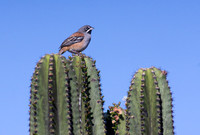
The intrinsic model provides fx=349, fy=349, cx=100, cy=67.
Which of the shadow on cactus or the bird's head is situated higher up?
the bird's head

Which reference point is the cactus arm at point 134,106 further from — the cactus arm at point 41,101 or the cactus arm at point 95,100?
the cactus arm at point 41,101

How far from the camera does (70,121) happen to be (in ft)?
19.9

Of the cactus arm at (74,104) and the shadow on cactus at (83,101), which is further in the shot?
the cactus arm at (74,104)

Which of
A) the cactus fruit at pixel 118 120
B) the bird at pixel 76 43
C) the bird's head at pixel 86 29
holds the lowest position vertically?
the cactus fruit at pixel 118 120

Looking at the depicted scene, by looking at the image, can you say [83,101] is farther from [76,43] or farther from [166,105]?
[76,43]

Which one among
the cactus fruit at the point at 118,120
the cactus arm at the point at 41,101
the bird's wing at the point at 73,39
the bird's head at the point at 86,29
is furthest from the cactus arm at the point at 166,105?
the bird's head at the point at 86,29

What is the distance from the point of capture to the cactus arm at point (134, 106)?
6.46 m

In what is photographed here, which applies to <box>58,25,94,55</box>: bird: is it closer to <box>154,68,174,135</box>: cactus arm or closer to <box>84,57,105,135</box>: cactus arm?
<box>84,57,105,135</box>: cactus arm

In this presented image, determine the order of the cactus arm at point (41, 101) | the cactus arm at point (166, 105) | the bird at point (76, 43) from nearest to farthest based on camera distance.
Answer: the cactus arm at point (41, 101) < the cactus arm at point (166, 105) < the bird at point (76, 43)

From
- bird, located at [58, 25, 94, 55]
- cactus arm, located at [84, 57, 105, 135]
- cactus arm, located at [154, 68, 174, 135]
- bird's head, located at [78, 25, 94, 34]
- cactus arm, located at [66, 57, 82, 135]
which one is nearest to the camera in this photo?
cactus arm, located at [66, 57, 82, 135]

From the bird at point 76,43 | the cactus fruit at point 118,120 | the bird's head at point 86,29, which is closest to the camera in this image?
the cactus fruit at point 118,120

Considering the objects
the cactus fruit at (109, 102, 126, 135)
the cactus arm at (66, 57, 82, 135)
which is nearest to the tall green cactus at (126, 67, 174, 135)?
the cactus fruit at (109, 102, 126, 135)

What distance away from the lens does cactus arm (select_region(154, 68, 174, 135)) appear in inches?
260

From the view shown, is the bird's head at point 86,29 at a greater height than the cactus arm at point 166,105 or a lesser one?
greater
